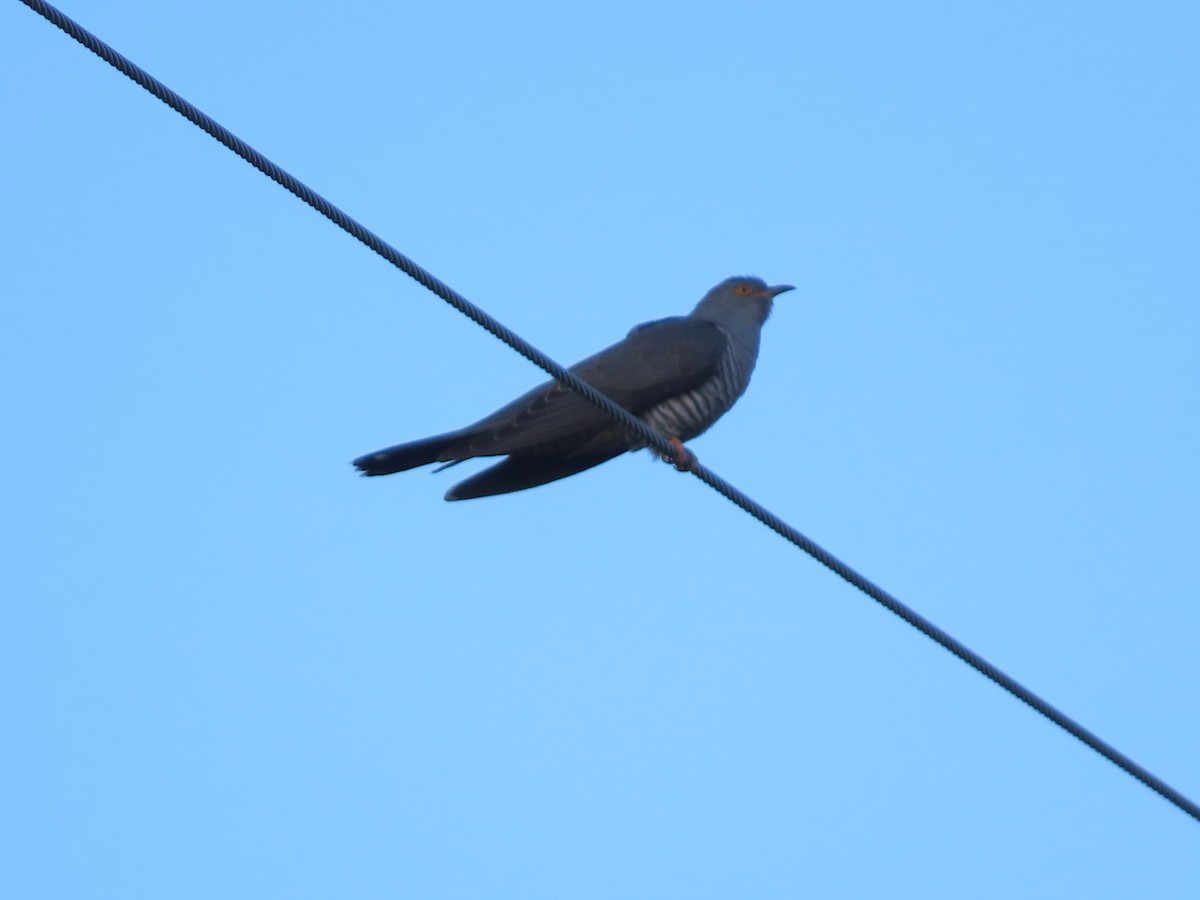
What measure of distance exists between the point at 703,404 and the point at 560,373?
2.53m

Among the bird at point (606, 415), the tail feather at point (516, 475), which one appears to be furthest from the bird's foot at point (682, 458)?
the tail feather at point (516, 475)

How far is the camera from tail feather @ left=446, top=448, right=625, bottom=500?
18.5 feet

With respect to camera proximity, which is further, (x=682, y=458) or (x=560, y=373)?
(x=682, y=458)

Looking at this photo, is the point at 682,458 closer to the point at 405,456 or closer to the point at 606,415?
the point at 606,415

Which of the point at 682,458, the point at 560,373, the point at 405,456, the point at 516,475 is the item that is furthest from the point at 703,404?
the point at 560,373

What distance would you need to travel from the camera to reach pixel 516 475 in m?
5.70

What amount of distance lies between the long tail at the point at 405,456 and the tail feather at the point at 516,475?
0.56 metres

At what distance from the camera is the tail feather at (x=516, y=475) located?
5633 mm

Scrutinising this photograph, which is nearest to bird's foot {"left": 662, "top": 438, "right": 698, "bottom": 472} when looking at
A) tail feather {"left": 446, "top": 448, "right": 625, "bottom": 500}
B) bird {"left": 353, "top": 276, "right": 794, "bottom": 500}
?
bird {"left": 353, "top": 276, "right": 794, "bottom": 500}

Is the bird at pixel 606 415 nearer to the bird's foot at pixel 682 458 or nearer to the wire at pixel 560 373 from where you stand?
the bird's foot at pixel 682 458

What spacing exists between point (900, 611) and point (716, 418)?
8.63ft

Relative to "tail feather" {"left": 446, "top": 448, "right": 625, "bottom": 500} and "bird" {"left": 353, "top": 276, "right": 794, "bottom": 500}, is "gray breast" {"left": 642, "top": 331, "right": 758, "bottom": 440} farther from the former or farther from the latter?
"tail feather" {"left": 446, "top": 448, "right": 625, "bottom": 500}

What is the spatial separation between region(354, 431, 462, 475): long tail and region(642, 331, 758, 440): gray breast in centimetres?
107

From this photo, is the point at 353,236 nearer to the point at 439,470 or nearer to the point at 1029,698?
the point at 1029,698
